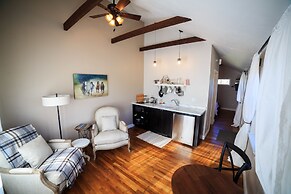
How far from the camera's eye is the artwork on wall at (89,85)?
10.3 feet

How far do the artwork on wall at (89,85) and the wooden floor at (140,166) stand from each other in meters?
1.54

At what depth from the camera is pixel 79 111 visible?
10.7 feet

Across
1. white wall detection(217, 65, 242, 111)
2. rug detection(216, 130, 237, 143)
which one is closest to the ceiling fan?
rug detection(216, 130, 237, 143)

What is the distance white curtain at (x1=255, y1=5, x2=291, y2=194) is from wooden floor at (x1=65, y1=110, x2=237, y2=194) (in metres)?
1.52

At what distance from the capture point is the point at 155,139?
3.70 m

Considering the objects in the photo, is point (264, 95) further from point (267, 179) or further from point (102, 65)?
point (102, 65)

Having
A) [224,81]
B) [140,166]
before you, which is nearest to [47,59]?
[140,166]

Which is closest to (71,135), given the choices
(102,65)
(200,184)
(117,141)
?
(117,141)

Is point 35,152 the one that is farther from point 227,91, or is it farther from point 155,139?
point 227,91

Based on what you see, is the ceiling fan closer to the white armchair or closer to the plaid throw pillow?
the white armchair

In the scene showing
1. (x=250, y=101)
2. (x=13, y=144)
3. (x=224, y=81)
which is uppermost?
(x=224, y=81)

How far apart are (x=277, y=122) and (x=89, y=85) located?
11.5 feet

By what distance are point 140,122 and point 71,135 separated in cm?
213

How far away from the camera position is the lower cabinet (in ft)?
12.3
